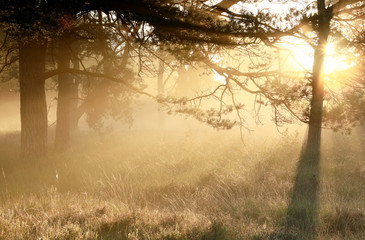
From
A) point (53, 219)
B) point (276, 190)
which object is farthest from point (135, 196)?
point (276, 190)

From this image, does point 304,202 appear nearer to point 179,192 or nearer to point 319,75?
point 179,192

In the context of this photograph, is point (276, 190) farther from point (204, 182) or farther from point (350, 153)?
point (350, 153)

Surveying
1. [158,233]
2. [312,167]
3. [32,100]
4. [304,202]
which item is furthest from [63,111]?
[304,202]

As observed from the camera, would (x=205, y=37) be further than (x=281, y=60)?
No

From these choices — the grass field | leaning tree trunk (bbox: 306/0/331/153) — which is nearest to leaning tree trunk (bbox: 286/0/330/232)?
leaning tree trunk (bbox: 306/0/331/153)

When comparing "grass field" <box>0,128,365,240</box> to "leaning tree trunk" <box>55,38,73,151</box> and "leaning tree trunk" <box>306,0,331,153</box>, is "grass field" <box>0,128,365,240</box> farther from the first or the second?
"leaning tree trunk" <box>306,0,331,153</box>

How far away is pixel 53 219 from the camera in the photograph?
14.1ft

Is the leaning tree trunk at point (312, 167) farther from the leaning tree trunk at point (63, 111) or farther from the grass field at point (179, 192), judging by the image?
the leaning tree trunk at point (63, 111)

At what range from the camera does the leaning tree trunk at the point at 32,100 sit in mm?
8672

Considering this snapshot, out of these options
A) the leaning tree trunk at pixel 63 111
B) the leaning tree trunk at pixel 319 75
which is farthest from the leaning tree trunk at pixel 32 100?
the leaning tree trunk at pixel 319 75

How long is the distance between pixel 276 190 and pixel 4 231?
16.5 ft

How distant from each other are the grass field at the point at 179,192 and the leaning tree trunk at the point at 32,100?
22.0 inches

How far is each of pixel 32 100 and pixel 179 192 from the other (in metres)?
5.34

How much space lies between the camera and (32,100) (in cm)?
885
